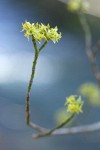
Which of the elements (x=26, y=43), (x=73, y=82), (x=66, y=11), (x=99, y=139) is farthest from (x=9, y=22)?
(x=99, y=139)

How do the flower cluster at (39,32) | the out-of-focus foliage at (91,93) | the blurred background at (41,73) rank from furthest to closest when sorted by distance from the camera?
the blurred background at (41,73)
the out-of-focus foliage at (91,93)
the flower cluster at (39,32)

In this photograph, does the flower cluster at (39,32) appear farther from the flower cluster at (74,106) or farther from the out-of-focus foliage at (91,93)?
the out-of-focus foliage at (91,93)

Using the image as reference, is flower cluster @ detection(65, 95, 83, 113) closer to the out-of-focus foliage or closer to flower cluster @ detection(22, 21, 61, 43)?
flower cluster @ detection(22, 21, 61, 43)

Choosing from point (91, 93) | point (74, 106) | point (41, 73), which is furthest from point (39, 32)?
point (41, 73)

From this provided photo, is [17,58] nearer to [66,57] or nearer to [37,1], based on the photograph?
[66,57]

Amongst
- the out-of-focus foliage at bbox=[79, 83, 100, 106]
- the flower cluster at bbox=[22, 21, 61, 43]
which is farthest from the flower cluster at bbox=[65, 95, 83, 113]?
the out-of-focus foliage at bbox=[79, 83, 100, 106]

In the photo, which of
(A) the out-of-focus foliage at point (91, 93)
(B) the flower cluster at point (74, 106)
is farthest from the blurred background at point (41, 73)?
(B) the flower cluster at point (74, 106)

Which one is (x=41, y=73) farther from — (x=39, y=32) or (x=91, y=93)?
(x=39, y=32)

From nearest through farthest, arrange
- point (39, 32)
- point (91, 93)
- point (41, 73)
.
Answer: point (39, 32) → point (91, 93) → point (41, 73)
